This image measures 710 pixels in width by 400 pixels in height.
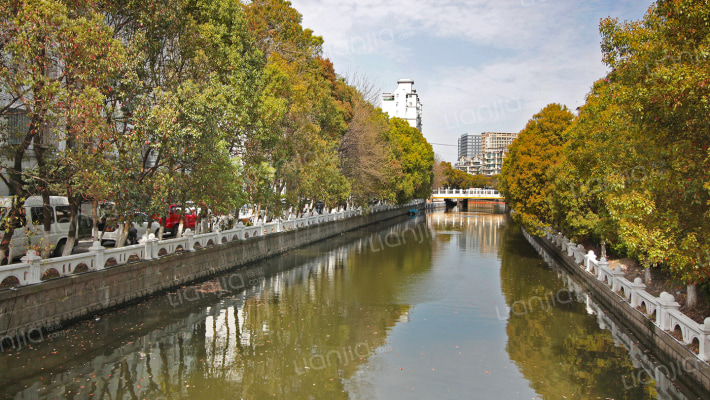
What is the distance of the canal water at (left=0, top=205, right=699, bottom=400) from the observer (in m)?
9.48

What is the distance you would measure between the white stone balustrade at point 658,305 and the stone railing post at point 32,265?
1308 centimetres

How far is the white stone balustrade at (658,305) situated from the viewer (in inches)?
350

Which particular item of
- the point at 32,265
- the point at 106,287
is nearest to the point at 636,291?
the point at 106,287

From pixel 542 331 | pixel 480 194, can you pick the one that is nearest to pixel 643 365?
pixel 542 331

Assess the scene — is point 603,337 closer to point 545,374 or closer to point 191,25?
point 545,374

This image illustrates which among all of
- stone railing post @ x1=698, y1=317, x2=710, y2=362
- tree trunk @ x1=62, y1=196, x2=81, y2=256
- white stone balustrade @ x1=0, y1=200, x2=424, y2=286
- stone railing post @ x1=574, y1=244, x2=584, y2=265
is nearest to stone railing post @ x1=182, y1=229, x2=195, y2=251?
white stone balustrade @ x1=0, y1=200, x2=424, y2=286

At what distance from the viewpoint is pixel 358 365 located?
10867mm

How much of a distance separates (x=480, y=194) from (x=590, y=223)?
67.0 m

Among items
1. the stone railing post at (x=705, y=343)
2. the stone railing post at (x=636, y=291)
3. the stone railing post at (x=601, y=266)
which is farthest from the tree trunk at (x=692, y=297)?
the stone railing post at (x=601, y=266)

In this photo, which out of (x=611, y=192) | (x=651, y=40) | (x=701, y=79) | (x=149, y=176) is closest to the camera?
(x=701, y=79)

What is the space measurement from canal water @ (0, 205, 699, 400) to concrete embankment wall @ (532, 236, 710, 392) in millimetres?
350

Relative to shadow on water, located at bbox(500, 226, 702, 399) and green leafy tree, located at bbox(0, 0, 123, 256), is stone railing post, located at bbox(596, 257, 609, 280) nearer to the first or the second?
shadow on water, located at bbox(500, 226, 702, 399)

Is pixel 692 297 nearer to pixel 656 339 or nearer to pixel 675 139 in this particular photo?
pixel 656 339

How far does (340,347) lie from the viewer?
12.0m
